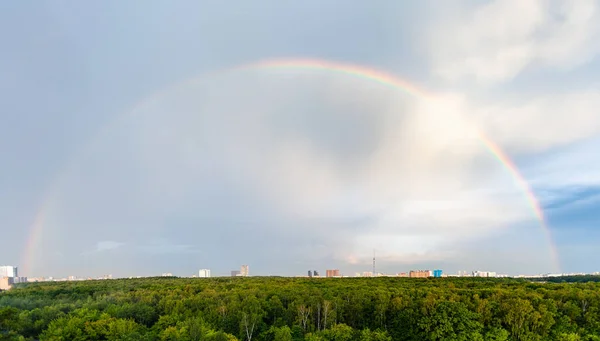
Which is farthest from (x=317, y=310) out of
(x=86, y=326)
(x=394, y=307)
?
(x=86, y=326)

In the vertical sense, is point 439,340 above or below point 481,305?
below

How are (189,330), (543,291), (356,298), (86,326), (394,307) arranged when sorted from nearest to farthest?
(189,330), (86,326), (394,307), (356,298), (543,291)

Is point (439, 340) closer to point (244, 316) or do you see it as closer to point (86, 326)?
point (244, 316)

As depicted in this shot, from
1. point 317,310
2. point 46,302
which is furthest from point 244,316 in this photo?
point 46,302

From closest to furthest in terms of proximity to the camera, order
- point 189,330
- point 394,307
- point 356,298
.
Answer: point 189,330 < point 394,307 < point 356,298

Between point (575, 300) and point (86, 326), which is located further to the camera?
point (575, 300)

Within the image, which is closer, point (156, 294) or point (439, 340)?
point (439, 340)

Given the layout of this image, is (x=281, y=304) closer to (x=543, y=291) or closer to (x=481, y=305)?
(x=481, y=305)

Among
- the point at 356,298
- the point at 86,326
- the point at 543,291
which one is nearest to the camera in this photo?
the point at 86,326

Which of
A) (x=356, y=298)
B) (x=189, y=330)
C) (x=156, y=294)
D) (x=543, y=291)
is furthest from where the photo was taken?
(x=156, y=294)
